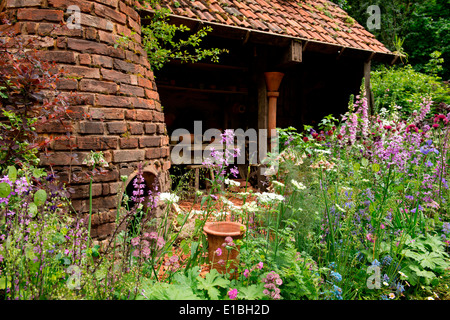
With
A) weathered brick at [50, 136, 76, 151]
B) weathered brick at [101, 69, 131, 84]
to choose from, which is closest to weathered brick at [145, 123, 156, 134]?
weathered brick at [101, 69, 131, 84]

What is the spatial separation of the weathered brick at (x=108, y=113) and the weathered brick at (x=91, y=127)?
0.18 ft

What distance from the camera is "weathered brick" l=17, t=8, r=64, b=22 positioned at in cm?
231

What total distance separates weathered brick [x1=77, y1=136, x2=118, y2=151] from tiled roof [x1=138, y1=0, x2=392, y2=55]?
2.21m

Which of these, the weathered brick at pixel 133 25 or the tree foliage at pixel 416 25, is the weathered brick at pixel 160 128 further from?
the tree foliage at pixel 416 25

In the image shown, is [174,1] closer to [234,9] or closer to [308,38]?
[234,9]

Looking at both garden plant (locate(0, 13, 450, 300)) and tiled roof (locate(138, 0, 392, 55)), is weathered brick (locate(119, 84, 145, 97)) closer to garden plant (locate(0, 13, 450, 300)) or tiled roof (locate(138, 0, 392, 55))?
garden plant (locate(0, 13, 450, 300))

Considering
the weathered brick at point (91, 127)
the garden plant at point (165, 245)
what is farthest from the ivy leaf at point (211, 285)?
the weathered brick at point (91, 127)

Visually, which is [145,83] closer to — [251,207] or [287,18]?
[251,207]

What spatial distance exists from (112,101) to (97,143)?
14.4 inches

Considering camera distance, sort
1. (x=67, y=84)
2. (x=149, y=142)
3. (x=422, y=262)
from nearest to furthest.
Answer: (x=422, y=262)
(x=67, y=84)
(x=149, y=142)

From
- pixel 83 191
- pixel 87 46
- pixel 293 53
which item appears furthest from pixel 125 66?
pixel 293 53

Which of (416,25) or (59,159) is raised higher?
(416,25)

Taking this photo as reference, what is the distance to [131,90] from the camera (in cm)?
260

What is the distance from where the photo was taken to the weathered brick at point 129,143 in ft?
8.06
